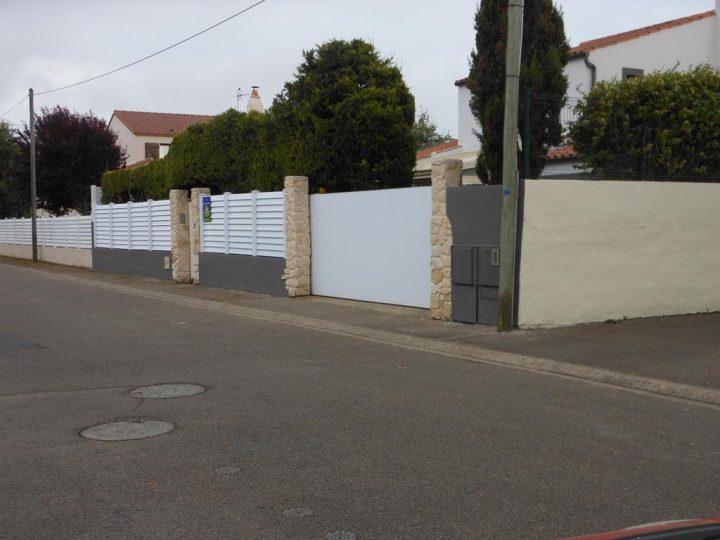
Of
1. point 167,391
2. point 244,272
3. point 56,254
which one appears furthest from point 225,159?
point 167,391

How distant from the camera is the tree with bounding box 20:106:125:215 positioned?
43062 mm

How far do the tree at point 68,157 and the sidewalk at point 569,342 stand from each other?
30731 mm

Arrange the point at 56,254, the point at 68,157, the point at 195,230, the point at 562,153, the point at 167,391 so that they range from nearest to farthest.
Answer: the point at 167,391, the point at 562,153, the point at 195,230, the point at 56,254, the point at 68,157

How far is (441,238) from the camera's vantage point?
1295 centimetres

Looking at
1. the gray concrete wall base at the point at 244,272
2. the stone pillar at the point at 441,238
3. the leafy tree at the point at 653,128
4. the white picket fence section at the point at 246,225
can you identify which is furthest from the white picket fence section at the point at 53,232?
the leafy tree at the point at 653,128

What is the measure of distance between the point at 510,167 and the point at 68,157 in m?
37.3

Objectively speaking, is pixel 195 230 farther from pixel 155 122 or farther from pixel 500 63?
pixel 155 122

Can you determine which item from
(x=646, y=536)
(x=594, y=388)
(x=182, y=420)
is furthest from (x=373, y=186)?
(x=646, y=536)

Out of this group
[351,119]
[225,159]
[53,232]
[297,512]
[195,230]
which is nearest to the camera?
[297,512]

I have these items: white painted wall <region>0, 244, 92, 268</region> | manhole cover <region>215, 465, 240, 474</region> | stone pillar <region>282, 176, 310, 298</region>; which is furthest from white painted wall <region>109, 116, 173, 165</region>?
manhole cover <region>215, 465, 240, 474</region>

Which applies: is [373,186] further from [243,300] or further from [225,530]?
[225,530]

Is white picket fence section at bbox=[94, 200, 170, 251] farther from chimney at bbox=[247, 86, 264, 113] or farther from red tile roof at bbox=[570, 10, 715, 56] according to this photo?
red tile roof at bbox=[570, 10, 715, 56]

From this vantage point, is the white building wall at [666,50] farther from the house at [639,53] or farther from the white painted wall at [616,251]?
the white painted wall at [616,251]

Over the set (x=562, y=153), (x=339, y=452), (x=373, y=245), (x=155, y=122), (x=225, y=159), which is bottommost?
(x=339, y=452)
